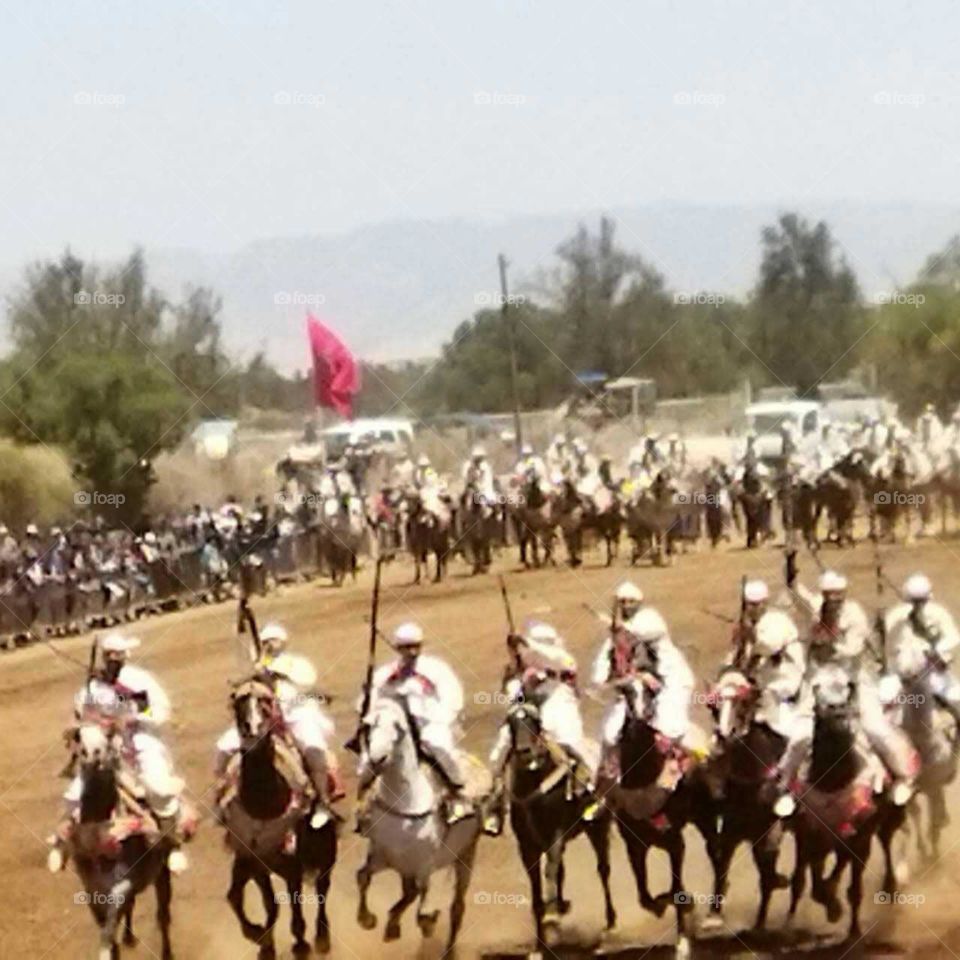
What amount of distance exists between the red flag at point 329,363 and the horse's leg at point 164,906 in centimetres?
659

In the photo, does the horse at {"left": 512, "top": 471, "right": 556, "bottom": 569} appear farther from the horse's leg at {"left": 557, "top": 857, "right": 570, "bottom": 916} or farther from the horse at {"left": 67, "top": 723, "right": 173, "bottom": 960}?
the horse at {"left": 67, "top": 723, "right": 173, "bottom": 960}

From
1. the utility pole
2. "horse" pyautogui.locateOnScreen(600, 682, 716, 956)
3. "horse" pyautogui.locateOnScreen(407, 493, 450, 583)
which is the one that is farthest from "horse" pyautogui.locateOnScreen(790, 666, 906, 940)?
"horse" pyautogui.locateOnScreen(407, 493, 450, 583)

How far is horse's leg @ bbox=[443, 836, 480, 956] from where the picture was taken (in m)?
10.2

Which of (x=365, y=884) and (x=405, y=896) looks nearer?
(x=405, y=896)

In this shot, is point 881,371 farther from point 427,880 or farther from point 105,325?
point 427,880

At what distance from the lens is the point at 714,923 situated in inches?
418

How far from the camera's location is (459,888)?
1023cm

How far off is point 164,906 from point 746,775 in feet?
9.82

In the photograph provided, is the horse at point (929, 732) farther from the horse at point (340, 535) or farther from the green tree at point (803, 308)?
the horse at point (340, 535)

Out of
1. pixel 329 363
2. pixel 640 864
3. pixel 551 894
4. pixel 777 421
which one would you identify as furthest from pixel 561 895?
pixel 777 421

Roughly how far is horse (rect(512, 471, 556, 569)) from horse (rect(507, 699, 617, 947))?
906 cm

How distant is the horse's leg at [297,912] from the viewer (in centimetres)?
1002

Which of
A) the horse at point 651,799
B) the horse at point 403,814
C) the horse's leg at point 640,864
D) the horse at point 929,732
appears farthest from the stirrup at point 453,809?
the horse at point 929,732

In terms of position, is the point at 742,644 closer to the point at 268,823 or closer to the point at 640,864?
the point at 640,864
